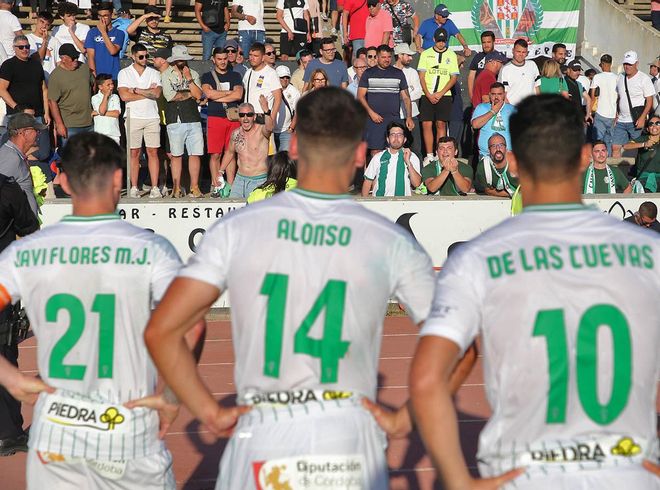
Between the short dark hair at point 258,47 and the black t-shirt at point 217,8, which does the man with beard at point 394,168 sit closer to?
the short dark hair at point 258,47

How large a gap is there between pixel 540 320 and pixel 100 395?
185 cm

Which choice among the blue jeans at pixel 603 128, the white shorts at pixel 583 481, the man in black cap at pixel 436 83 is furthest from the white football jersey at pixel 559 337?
the blue jeans at pixel 603 128

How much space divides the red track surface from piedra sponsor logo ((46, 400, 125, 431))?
309 cm

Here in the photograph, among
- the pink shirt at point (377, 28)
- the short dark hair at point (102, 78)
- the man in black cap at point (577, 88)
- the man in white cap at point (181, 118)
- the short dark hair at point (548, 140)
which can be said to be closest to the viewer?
the short dark hair at point (548, 140)

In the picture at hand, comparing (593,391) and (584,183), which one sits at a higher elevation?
(593,391)

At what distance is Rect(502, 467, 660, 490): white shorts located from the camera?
10.4ft

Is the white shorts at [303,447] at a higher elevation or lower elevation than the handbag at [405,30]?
lower

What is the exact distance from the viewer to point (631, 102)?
18.1 meters

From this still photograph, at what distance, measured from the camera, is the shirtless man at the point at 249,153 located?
45.8ft

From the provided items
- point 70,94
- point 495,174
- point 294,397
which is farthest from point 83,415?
point 70,94

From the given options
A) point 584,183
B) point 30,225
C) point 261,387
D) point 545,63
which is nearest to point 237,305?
point 261,387

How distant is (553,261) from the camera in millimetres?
3254

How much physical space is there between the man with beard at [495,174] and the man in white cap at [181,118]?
151 inches

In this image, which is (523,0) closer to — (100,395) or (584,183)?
(584,183)
